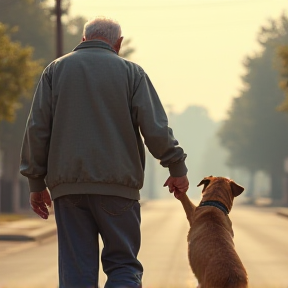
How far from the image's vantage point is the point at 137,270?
5.63 metres

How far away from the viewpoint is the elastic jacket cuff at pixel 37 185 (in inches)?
231

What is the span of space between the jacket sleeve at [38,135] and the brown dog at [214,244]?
1135 mm

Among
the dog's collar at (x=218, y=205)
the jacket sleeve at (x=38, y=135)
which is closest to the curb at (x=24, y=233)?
the dog's collar at (x=218, y=205)

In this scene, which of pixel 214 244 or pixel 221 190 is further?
pixel 221 190

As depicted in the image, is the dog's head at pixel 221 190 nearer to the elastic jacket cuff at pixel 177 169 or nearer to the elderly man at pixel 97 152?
the elastic jacket cuff at pixel 177 169

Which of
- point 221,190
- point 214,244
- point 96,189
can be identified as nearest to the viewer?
point 96,189

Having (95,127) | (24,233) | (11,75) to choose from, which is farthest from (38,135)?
(11,75)

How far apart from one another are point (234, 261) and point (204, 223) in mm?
584

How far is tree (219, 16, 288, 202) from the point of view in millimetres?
78438

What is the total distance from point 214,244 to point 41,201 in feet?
3.81

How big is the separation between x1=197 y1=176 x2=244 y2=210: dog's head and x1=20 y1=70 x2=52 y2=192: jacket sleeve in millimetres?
1861

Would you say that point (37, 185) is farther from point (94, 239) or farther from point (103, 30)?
point (103, 30)

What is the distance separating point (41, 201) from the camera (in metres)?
5.96

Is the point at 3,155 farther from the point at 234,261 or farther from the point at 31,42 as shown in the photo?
the point at 234,261
